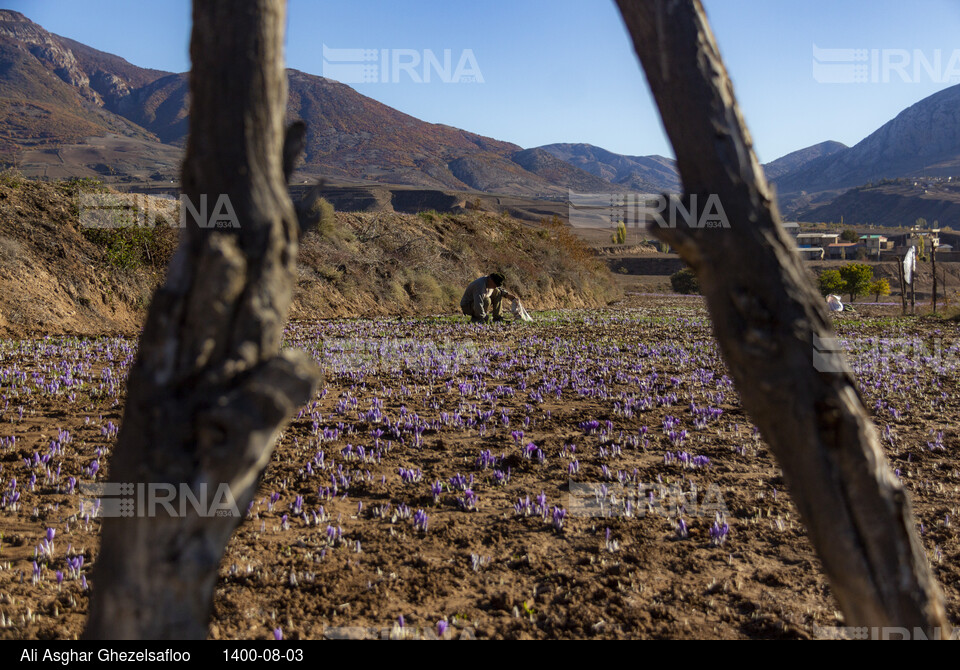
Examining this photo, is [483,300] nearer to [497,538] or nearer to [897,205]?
[497,538]

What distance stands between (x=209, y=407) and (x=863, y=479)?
2.04 meters

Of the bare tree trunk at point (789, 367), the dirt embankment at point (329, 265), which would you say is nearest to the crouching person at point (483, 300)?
the dirt embankment at point (329, 265)

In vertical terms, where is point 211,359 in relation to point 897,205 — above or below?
below

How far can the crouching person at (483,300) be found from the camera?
1858 centimetres

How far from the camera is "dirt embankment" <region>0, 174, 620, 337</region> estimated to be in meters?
15.8

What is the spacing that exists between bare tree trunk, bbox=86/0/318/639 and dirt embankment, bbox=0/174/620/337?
50.9 ft

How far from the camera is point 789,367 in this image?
2.02m

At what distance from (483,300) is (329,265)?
27.3ft

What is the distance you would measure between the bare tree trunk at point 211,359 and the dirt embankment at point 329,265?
15529 mm

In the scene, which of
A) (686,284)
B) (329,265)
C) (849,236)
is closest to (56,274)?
(329,265)

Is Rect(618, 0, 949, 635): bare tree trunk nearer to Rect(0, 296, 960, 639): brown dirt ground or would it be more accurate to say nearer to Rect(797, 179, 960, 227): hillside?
Rect(0, 296, 960, 639): brown dirt ground

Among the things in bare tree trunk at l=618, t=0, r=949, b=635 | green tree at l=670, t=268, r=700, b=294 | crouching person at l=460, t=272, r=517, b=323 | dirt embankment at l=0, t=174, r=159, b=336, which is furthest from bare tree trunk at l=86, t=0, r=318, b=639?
green tree at l=670, t=268, r=700, b=294

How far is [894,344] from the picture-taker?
14180mm
